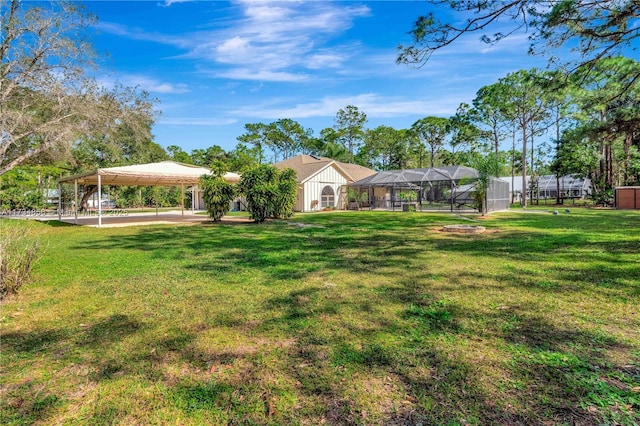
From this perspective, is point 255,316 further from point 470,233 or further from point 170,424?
point 470,233

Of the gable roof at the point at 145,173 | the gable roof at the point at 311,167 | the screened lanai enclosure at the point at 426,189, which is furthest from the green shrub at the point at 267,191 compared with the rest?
the screened lanai enclosure at the point at 426,189

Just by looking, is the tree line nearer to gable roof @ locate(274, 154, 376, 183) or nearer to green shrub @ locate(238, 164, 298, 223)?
green shrub @ locate(238, 164, 298, 223)

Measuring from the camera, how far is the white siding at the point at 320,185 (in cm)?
2646

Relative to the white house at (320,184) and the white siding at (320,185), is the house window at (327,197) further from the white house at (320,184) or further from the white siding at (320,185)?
the white siding at (320,185)

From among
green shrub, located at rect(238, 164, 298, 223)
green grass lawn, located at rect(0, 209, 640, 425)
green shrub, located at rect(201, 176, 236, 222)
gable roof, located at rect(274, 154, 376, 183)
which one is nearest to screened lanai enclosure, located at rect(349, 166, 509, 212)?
gable roof, located at rect(274, 154, 376, 183)

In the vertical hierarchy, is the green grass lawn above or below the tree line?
below

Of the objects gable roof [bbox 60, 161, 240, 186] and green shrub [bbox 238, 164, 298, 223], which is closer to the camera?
gable roof [bbox 60, 161, 240, 186]

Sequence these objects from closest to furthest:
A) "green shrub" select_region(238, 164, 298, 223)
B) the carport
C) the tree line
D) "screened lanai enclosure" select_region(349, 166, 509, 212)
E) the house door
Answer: the tree line → the carport → "green shrub" select_region(238, 164, 298, 223) → "screened lanai enclosure" select_region(349, 166, 509, 212) → the house door

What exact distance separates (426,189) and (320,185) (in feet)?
41.9

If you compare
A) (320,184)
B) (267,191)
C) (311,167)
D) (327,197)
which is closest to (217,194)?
(267,191)

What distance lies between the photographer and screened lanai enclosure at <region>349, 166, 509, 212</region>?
22.1 metres

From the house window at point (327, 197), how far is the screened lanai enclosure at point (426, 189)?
5.97ft

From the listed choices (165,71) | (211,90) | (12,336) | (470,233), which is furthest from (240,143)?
(12,336)

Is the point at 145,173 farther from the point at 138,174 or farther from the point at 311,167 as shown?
the point at 311,167
